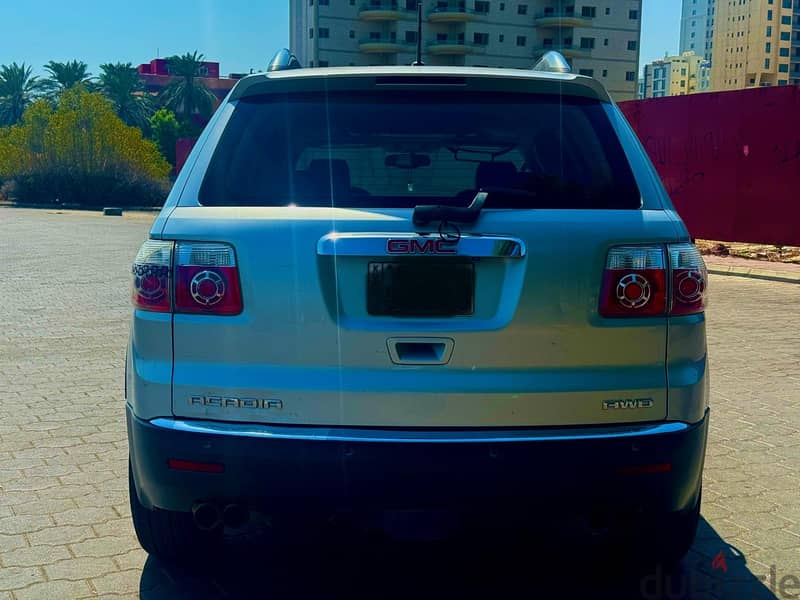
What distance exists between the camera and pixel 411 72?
3318 millimetres

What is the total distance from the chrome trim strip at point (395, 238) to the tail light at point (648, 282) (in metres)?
0.32

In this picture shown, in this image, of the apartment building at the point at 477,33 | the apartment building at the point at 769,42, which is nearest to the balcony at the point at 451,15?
the apartment building at the point at 477,33

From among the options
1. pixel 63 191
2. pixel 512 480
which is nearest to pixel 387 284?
pixel 512 480

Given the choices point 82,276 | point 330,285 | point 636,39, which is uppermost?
point 636,39

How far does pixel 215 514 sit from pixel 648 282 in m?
1.53

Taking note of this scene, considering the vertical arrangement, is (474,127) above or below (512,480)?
above

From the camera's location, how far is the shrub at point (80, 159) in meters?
53.6

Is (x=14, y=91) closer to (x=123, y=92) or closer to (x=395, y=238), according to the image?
(x=123, y=92)

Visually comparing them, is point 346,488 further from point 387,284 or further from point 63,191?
point 63,191

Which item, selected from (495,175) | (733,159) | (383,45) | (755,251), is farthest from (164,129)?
(495,175)

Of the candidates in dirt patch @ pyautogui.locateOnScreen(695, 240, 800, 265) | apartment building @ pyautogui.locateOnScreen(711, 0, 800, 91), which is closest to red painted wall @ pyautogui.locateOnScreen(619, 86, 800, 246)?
dirt patch @ pyautogui.locateOnScreen(695, 240, 800, 265)

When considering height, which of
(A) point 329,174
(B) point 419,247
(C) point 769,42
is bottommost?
(B) point 419,247

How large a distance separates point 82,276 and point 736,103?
11.0 meters

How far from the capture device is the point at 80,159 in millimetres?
54500
